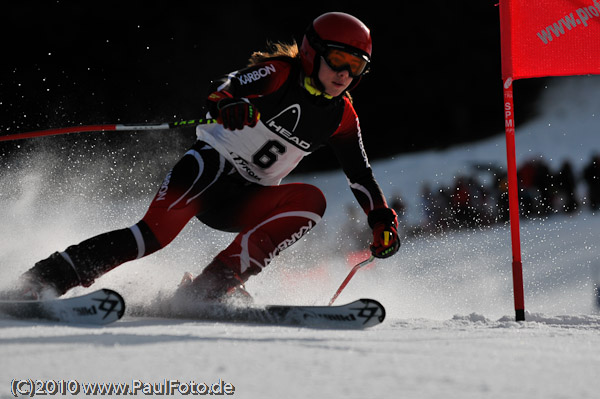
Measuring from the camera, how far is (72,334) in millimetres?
2045

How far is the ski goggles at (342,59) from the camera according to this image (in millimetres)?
3318

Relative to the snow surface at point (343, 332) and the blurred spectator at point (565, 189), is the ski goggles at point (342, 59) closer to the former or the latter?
the snow surface at point (343, 332)

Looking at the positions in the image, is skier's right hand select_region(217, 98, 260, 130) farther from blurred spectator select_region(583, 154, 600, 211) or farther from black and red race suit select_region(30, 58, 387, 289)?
blurred spectator select_region(583, 154, 600, 211)

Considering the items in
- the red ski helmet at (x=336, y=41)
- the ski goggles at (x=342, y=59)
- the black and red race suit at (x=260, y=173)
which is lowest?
the black and red race suit at (x=260, y=173)

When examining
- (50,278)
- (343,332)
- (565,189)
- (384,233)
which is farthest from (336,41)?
(565,189)

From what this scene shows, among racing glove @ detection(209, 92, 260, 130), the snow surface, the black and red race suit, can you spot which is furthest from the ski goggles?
the snow surface

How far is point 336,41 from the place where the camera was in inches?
130

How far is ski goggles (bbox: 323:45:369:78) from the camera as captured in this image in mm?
3318

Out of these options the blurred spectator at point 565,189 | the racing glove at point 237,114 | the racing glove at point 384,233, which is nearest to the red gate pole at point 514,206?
the racing glove at point 384,233

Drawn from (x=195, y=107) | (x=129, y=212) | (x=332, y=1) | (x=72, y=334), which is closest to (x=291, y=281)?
(x=72, y=334)

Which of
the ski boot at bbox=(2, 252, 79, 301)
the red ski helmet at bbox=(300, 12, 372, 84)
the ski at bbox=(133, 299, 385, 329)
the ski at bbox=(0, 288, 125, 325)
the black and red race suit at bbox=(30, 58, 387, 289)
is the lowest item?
the ski at bbox=(133, 299, 385, 329)

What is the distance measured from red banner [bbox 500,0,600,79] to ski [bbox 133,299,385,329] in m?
1.65

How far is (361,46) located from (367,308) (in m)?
1.28

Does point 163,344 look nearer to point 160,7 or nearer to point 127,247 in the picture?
point 127,247
